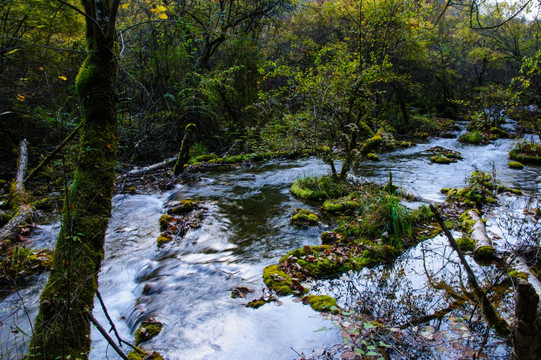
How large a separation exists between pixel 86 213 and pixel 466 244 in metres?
5.62

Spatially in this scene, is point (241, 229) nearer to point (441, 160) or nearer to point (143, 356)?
point (143, 356)

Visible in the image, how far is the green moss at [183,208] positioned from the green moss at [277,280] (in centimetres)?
361

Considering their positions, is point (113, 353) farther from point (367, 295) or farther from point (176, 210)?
point (176, 210)

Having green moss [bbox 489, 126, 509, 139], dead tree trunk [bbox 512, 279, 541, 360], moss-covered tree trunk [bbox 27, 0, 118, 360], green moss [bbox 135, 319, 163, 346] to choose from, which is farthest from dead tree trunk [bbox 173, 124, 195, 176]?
green moss [bbox 489, 126, 509, 139]

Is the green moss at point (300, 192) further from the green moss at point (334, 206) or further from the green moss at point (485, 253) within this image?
the green moss at point (485, 253)

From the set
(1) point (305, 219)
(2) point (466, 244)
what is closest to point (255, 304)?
(1) point (305, 219)

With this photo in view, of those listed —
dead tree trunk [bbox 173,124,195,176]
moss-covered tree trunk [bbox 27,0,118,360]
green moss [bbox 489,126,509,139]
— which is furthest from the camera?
green moss [bbox 489,126,509,139]

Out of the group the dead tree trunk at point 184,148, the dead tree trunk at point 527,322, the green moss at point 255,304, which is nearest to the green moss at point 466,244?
the dead tree trunk at point 527,322

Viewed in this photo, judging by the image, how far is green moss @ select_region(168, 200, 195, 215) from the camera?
749 centimetres

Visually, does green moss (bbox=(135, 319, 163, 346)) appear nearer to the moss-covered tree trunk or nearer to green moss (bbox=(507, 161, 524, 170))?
the moss-covered tree trunk

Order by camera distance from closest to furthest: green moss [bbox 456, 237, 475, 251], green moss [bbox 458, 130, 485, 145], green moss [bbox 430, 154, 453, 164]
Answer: green moss [bbox 456, 237, 475, 251] < green moss [bbox 430, 154, 453, 164] < green moss [bbox 458, 130, 485, 145]

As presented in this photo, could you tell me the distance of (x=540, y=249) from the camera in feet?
Answer: 14.4

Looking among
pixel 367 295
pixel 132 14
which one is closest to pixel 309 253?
pixel 367 295

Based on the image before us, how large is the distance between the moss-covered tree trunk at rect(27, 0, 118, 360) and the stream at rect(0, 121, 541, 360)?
0.25 m
